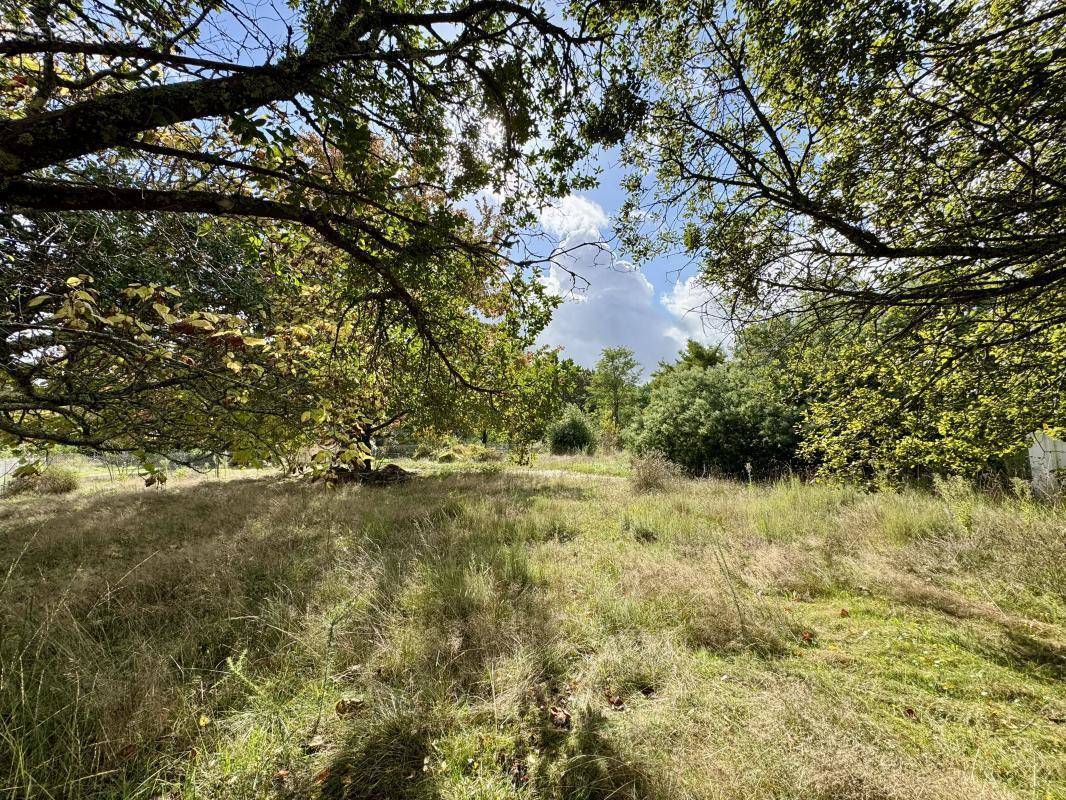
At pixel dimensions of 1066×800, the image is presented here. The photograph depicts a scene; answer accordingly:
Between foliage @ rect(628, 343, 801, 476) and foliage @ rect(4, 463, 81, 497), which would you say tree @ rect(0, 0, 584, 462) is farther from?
foliage @ rect(4, 463, 81, 497)

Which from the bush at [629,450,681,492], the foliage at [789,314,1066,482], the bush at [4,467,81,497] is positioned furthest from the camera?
the bush at [4,467,81,497]

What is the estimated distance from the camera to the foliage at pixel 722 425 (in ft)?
43.2

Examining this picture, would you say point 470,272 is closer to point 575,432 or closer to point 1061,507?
point 1061,507

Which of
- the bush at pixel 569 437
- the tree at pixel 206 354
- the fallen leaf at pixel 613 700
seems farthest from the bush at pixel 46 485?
the bush at pixel 569 437

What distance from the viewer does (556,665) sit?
291cm

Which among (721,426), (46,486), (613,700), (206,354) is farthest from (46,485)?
(721,426)

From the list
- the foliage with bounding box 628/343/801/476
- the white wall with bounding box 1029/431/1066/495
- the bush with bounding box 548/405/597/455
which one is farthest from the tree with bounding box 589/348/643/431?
the white wall with bounding box 1029/431/1066/495

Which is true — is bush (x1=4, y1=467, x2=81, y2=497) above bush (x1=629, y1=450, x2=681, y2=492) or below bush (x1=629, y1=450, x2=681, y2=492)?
below

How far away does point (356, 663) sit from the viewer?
9.76 ft

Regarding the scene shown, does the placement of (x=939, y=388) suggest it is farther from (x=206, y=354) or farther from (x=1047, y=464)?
(x=206, y=354)

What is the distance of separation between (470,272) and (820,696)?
426 centimetres

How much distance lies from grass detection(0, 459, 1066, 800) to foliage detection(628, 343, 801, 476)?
308 inches

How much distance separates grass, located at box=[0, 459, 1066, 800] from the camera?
1.96 m

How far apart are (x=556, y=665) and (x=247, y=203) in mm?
3921
